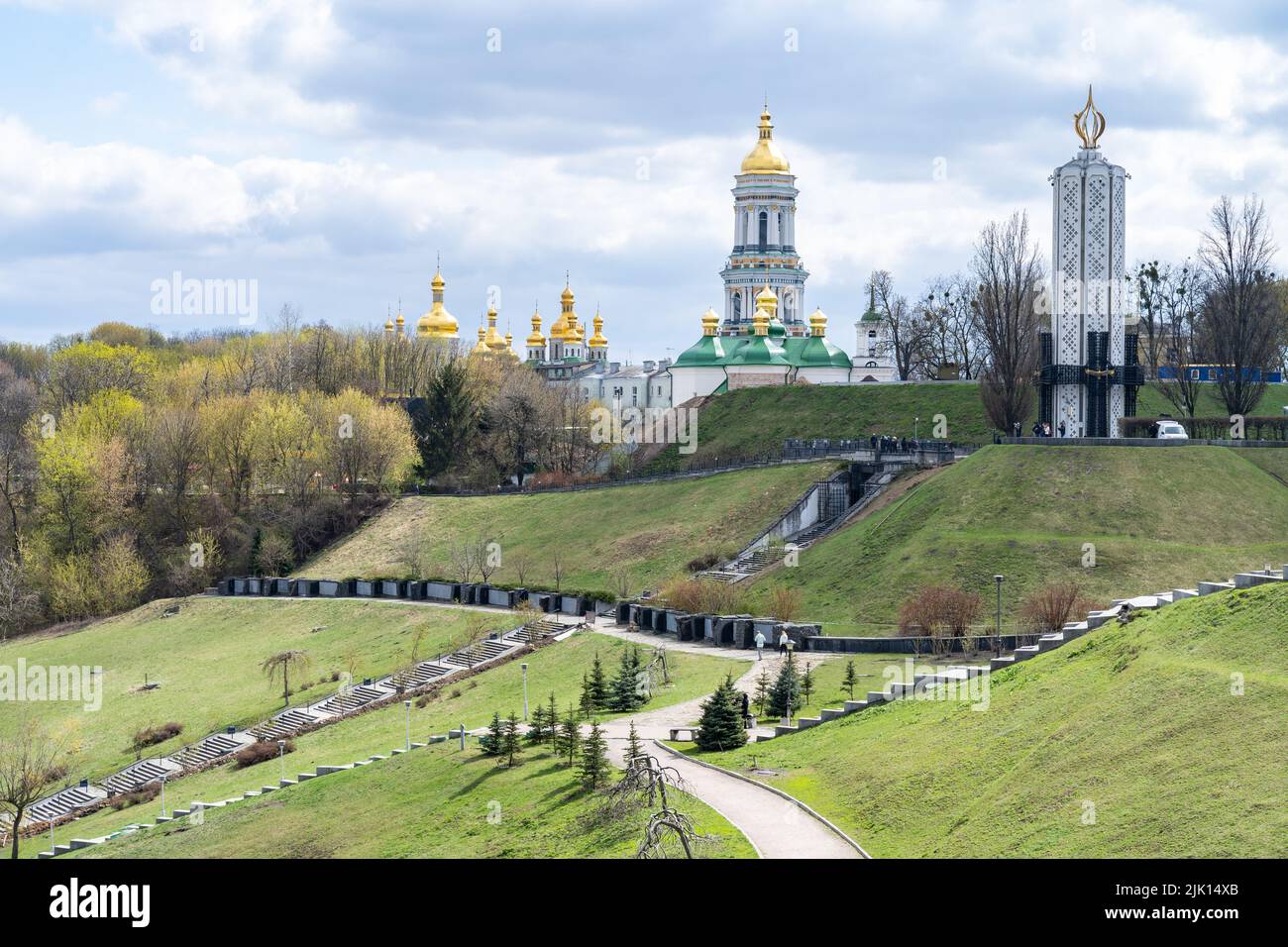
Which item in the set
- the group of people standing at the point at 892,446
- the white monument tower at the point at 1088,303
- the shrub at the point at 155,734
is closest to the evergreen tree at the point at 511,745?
the shrub at the point at 155,734

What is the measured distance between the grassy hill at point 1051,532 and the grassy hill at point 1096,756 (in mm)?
14860

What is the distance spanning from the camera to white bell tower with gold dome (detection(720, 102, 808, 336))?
397 feet

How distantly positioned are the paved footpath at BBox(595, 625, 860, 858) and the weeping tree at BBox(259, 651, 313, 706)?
19.0 meters

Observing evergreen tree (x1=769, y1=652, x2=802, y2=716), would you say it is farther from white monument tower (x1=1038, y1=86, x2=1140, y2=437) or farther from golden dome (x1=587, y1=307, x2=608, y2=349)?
golden dome (x1=587, y1=307, x2=608, y2=349)

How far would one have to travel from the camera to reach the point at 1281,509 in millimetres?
52594

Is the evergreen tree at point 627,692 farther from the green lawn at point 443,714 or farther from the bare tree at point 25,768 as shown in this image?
the bare tree at point 25,768

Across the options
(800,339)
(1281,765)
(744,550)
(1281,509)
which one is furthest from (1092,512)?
(800,339)

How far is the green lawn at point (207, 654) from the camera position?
51750mm

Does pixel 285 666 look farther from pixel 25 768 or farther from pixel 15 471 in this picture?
pixel 15 471

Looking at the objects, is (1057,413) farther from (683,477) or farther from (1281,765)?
(1281,765)

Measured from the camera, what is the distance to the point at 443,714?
1737 inches

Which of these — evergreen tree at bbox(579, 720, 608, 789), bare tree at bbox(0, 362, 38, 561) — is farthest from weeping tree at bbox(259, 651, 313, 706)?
bare tree at bbox(0, 362, 38, 561)

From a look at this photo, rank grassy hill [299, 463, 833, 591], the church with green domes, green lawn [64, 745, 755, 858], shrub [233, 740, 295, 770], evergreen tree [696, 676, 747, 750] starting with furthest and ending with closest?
the church with green domes, grassy hill [299, 463, 833, 591], shrub [233, 740, 295, 770], evergreen tree [696, 676, 747, 750], green lawn [64, 745, 755, 858]

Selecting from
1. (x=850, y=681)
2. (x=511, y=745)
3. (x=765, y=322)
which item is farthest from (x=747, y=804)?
(x=765, y=322)
